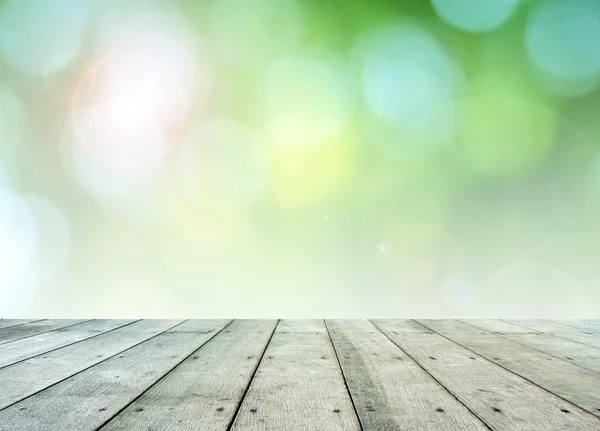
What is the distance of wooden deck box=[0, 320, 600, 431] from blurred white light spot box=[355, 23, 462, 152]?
0.90 m

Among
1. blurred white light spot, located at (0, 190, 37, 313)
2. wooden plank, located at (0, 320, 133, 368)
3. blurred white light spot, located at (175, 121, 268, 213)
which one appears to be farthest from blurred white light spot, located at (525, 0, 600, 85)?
blurred white light spot, located at (0, 190, 37, 313)

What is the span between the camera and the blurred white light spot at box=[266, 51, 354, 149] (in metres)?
2.03

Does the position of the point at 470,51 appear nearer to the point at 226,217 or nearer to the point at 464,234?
the point at 464,234

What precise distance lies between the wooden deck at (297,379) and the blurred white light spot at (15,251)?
0.62 meters

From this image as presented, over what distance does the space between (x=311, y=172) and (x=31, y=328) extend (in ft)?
3.71

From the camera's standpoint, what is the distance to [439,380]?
895 mm

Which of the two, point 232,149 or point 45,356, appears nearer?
point 45,356

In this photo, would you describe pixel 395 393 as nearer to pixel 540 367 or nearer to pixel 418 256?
pixel 540 367

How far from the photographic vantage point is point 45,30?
6.80ft

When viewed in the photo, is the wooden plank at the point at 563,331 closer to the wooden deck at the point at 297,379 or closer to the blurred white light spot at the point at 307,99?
the wooden deck at the point at 297,379

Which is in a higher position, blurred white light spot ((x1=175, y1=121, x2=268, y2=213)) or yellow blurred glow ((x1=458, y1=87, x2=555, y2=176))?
yellow blurred glow ((x1=458, y1=87, x2=555, y2=176))

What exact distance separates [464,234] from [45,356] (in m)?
1.55

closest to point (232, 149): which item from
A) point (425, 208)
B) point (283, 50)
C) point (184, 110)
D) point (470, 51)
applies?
point (184, 110)

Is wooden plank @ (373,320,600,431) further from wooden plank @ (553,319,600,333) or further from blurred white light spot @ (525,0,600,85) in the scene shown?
blurred white light spot @ (525,0,600,85)
